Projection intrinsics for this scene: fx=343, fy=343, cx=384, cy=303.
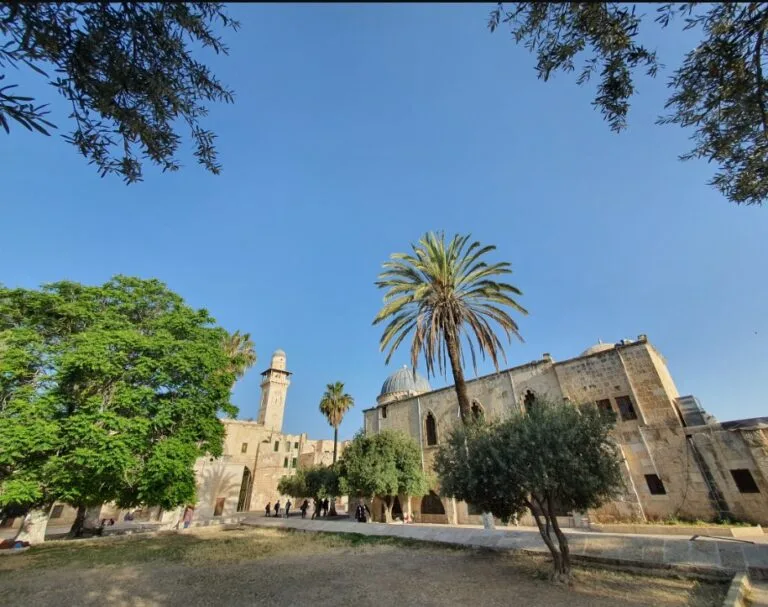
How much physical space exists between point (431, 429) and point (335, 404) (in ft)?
44.7

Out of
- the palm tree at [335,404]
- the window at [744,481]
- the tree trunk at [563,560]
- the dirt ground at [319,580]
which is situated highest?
the palm tree at [335,404]

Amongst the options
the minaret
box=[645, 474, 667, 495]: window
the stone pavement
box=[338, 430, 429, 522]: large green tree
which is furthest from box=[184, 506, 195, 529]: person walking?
box=[645, 474, 667, 495]: window

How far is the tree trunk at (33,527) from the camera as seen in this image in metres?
15.8

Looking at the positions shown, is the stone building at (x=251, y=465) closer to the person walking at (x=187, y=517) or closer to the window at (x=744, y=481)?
the person walking at (x=187, y=517)

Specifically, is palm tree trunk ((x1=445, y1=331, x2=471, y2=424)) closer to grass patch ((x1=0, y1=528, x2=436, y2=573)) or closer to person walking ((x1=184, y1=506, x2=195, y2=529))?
grass patch ((x1=0, y1=528, x2=436, y2=573))

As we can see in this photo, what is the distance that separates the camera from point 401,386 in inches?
1331

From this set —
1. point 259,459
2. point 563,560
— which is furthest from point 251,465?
point 563,560

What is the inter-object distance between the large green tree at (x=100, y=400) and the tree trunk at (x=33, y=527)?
312cm

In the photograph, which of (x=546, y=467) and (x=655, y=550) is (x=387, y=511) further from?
(x=546, y=467)

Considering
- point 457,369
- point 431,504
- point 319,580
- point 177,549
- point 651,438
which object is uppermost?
point 457,369

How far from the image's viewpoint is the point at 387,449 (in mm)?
21641

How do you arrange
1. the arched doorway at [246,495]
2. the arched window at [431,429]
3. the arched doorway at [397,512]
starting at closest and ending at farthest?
1. the arched doorway at [397,512]
2. the arched window at [431,429]
3. the arched doorway at [246,495]

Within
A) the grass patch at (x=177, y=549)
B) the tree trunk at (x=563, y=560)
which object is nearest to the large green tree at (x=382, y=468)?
the grass patch at (x=177, y=549)

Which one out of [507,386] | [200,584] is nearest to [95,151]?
[200,584]
